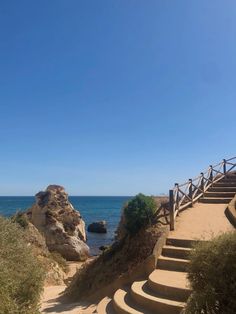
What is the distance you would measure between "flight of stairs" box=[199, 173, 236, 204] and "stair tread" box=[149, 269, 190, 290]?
8677 mm

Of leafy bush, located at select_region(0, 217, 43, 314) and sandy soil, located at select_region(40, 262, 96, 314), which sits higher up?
leafy bush, located at select_region(0, 217, 43, 314)

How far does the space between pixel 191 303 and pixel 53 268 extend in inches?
581

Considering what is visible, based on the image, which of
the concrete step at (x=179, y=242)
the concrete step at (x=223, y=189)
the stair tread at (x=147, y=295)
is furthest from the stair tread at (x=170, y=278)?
the concrete step at (x=223, y=189)

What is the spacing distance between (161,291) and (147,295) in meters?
0.39

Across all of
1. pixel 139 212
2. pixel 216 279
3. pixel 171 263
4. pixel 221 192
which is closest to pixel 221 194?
pixel 221 192

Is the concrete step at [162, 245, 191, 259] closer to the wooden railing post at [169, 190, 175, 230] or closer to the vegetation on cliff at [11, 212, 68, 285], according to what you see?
the wooden railing post at [169, 190, 175, 230]

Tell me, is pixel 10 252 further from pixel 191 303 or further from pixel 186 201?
pixel 186 201

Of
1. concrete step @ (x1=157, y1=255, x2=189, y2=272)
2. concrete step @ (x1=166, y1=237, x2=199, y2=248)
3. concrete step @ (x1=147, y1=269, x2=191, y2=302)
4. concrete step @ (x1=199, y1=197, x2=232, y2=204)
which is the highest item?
concrete step @ (x1=199, y1=197, x2=232, y2=204)

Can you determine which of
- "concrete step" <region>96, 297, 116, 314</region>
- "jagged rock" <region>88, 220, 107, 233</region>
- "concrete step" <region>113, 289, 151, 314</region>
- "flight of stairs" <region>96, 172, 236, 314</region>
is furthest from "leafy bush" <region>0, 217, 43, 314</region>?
"jagged rock" <region>88, 220, 107, 233</region>

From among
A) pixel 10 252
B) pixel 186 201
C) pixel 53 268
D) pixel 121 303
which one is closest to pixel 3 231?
pixel 10 252

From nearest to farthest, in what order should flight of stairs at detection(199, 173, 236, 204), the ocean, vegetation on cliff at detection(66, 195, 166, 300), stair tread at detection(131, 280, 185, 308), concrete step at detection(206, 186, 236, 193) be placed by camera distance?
stair tread at detection(131, 280, 185, 308)
vegetation on cliff at detection(66, 195, 166, 300)
flight of stairs at detection(199, 173, 236, 204)
concrete step at detection(206, 186, 236, 193)
the ocean

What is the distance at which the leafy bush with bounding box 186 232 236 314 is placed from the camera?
636 cm

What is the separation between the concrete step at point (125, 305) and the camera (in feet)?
29.2

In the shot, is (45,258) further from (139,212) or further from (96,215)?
(96,215)
